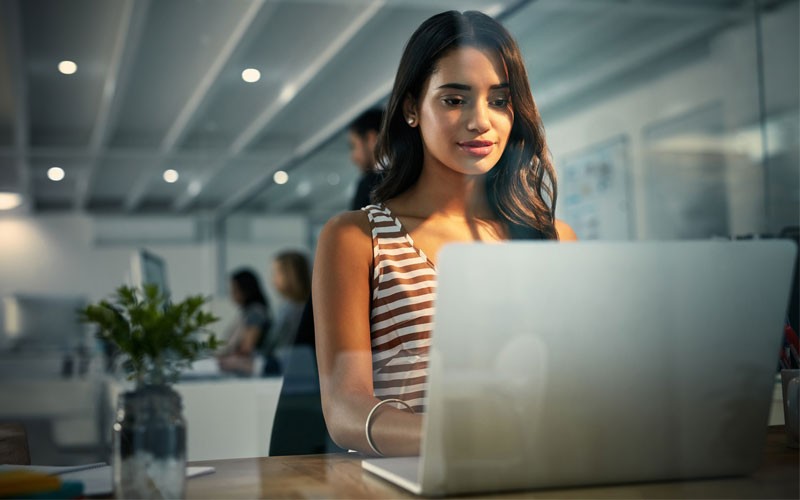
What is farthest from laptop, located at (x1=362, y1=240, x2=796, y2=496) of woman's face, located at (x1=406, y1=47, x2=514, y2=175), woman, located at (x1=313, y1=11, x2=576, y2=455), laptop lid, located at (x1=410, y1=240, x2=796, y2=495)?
woman's face, located at (x1=406, y1=47, x2=514, y2=175)

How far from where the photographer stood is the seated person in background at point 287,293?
3.62 m

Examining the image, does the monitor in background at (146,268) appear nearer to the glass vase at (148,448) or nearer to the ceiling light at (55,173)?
the ceiling light at (55,173)

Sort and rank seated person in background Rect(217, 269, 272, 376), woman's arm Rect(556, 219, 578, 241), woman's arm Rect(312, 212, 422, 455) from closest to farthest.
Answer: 1. woman's arm Rect(312, 212, 422, 455)
2. woman's arm Rect(556, 219, 578, 241)
3. seated person in background Rect(217, 269, 272, 376)

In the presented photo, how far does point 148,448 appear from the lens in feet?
2.80

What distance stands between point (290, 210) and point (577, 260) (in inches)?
106

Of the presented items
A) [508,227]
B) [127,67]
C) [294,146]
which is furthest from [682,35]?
[508,227]

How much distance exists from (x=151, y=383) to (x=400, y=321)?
60 centimetres

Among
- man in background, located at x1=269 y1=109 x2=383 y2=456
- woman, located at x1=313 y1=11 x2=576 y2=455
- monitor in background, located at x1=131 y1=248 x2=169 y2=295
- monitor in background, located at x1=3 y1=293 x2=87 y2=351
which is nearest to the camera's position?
woman, located at x1=313 y1=11 x2=576 y2=455

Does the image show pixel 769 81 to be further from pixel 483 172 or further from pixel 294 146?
pixel 483 172

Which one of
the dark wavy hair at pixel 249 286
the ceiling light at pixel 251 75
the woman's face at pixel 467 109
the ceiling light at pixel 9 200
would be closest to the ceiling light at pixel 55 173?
the ceiling light at pixel 9 200

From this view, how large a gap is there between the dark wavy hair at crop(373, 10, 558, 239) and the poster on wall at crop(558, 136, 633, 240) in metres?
2.37

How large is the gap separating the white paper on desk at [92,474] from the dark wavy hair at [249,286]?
2.33m

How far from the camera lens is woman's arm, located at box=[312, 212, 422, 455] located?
1.25 m

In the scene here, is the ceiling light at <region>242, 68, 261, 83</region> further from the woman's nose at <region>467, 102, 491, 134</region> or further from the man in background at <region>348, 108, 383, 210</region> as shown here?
the woman's nose at <region>467, 102, 491, 134</region>
